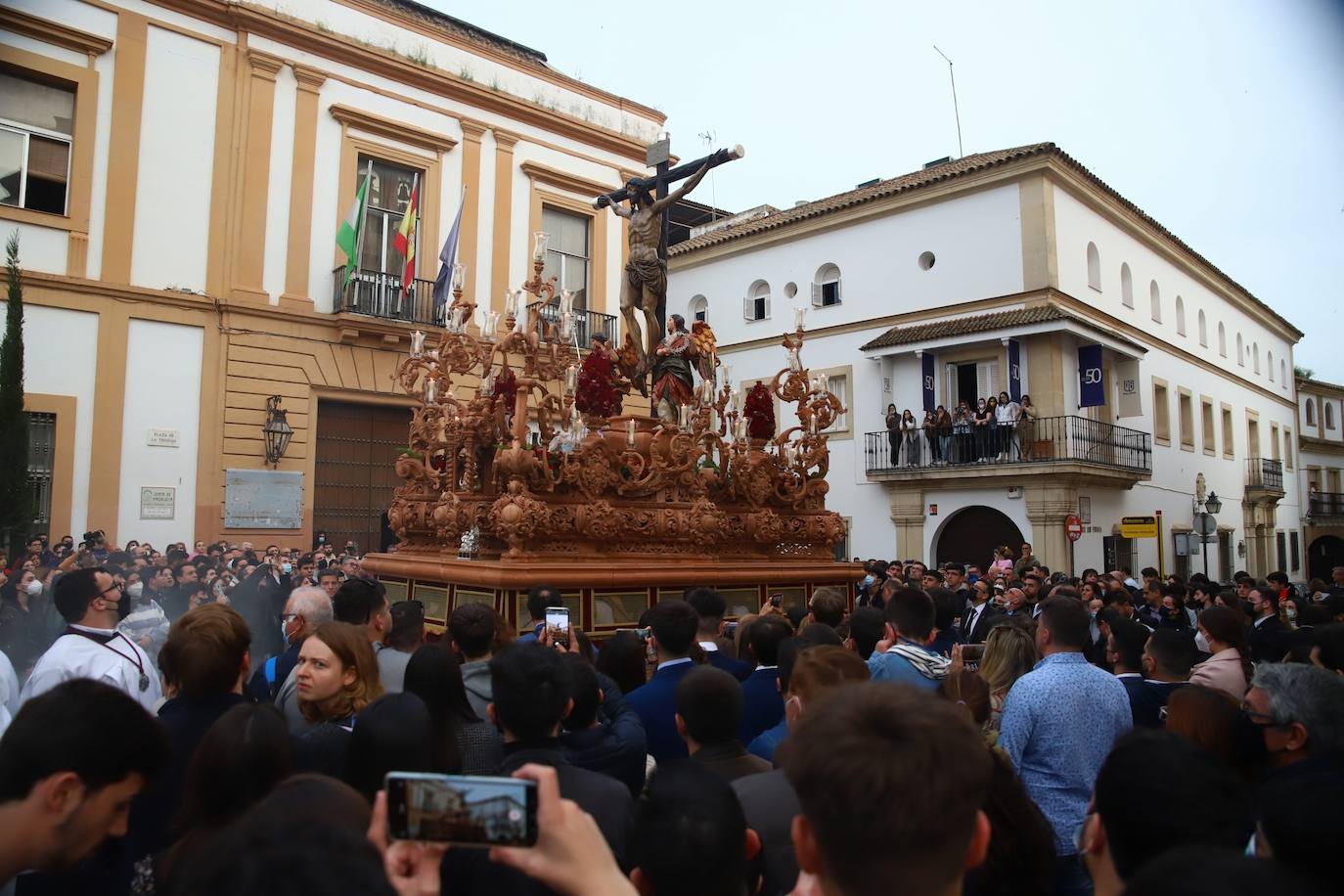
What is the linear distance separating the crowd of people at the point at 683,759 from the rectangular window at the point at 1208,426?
28.8m

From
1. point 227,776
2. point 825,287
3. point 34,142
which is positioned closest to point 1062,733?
point 227,776

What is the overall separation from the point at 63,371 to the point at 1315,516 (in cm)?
4422

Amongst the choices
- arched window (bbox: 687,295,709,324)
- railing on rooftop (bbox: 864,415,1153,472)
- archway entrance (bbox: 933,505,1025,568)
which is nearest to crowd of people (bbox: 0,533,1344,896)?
railing on rooftop (bbox: 864,415,1153,472)

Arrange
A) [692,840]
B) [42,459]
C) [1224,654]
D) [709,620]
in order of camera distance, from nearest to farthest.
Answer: [692,840] → [1224,654] → [709,620] → [42,459]

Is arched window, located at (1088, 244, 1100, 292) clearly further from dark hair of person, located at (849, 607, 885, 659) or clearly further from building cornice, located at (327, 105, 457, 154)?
dark hair of person, located at (849, 607, 885, 659)

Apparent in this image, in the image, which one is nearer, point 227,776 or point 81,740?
point 81,740

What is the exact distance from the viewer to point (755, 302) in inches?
1169

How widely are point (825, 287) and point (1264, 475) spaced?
19756mm

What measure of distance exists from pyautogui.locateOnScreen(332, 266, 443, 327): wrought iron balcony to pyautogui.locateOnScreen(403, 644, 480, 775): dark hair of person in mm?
15446

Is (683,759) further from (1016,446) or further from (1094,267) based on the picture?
(1094,267)

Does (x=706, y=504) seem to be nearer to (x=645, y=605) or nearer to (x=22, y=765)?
(x=645, y=605)

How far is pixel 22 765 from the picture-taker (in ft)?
7.36

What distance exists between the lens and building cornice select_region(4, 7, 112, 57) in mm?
15000

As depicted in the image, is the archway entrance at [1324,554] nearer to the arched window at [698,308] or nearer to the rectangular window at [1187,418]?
the rectangular window at [1187,418]
